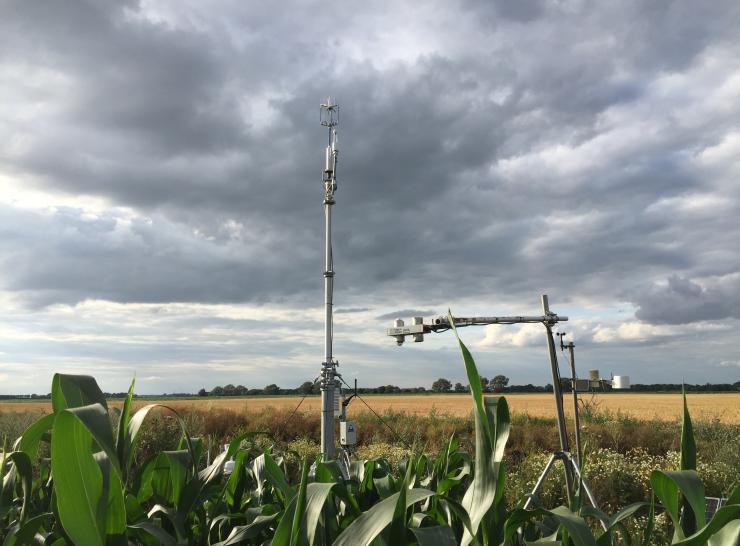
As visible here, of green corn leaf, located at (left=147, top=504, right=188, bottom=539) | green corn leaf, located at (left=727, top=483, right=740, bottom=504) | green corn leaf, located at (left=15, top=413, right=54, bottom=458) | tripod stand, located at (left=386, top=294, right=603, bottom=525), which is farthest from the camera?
tripod stand, located at (left=386, top=294, right=603, bottom=525)

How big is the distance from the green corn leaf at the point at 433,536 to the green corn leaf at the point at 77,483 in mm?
486

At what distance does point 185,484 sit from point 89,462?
0.54 metres

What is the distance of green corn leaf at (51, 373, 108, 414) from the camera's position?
1060 millimetres

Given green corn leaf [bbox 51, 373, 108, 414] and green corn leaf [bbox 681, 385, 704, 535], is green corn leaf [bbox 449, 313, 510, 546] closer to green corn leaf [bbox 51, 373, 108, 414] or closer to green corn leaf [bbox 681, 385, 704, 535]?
green corn leaf [bbox 681, 385, 704, 535]

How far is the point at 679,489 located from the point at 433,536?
1.48 ft

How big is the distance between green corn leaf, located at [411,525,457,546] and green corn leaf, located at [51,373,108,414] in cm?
61

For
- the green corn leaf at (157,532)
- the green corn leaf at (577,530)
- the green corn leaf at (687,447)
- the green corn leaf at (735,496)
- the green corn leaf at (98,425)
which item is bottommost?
the green corn leaf at (157,532)

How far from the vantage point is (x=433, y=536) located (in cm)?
92

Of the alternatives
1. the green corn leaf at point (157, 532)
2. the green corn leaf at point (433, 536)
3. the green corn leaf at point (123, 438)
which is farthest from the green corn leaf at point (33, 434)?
the green corn leaf at point (433, 536)

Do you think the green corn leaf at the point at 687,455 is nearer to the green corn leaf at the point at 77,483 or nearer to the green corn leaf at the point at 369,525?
the green corn leaf at the point at 369,525

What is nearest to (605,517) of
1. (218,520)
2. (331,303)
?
(218,520)

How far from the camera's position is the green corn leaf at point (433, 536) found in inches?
35.5

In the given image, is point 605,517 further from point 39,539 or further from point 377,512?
point 39,539

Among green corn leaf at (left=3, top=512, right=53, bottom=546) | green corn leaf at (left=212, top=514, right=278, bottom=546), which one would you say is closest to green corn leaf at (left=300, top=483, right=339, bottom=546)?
green corn leaf at (left=212, top=514, right=278, bottom=546)
